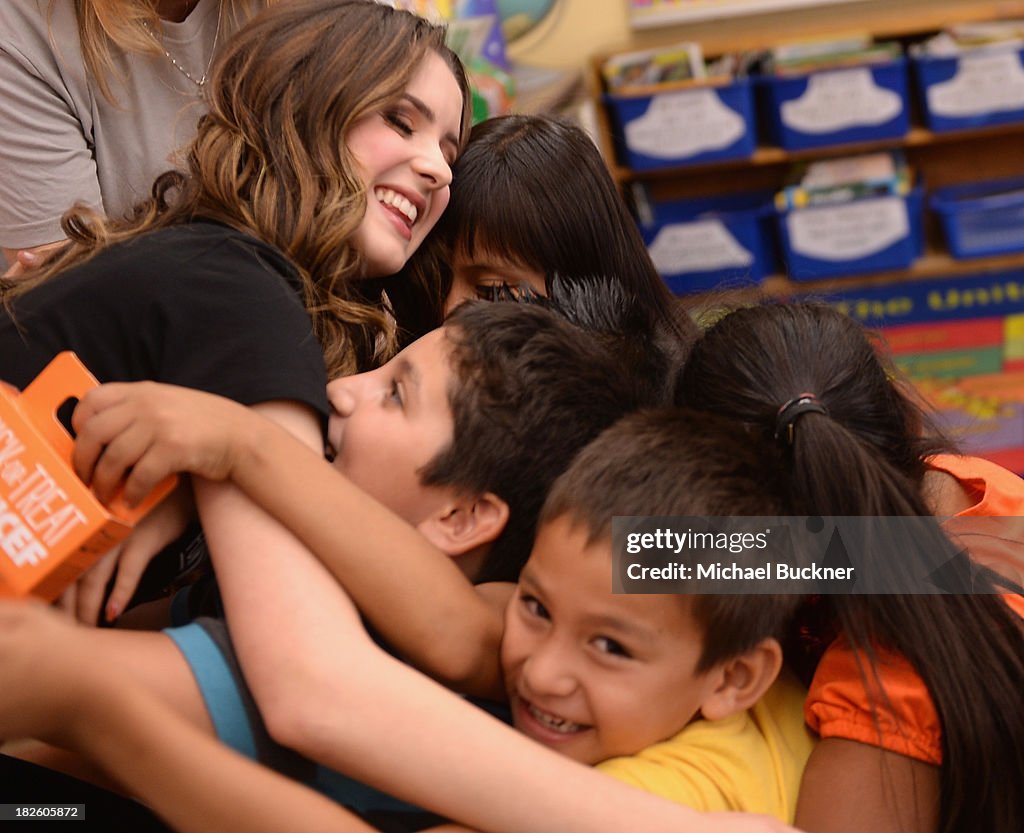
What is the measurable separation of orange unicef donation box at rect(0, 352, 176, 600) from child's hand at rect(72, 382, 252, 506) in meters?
0.02

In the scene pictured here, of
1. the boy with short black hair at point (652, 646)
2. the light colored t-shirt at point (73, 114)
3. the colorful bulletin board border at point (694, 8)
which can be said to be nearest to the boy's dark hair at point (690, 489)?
the boy with short black hair at point (652, 646)

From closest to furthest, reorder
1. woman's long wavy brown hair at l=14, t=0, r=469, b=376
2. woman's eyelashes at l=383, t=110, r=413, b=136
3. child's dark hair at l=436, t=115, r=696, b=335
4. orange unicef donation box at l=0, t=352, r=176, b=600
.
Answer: orange unicef donation box at l=0, t=352, r=176, b=600, woman's long wavy brown hair at l=14, t=0, r=469, b=376, woman's eyelashes at l=383, t=110, r=413, b=136, child's dark hair at l=436, t=115, r=696, b=335

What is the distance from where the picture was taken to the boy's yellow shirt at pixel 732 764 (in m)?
0.94

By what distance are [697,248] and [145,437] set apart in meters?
2.60

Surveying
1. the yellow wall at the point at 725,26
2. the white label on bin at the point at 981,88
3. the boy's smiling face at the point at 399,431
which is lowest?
the white label on bin at the point at 981,88

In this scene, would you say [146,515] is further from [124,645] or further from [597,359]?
[597,359]

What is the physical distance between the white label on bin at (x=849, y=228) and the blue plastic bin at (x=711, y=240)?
11 cm

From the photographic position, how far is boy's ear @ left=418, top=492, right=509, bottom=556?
3.67 ft

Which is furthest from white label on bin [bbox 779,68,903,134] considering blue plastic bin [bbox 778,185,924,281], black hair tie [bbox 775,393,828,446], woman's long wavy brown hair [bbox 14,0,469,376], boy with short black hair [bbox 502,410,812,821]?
boy with short black hair [bbox 502,410,812,821]

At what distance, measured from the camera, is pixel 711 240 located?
3283 mm

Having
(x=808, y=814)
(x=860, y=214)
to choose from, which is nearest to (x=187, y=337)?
(x=808, y=814)

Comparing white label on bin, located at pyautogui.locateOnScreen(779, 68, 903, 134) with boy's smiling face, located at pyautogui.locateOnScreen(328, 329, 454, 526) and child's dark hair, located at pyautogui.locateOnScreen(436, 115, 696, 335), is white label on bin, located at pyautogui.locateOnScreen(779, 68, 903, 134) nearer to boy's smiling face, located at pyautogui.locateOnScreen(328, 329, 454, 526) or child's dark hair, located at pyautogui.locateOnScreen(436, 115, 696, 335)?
child's dark hair, located at pyautogui.locateOnScreen(436, 115, 696, 335)

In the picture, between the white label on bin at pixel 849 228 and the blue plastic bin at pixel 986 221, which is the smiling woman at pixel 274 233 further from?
the blue plastic bin at pixel 986 221

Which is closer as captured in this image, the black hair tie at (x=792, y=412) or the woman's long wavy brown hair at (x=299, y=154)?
the black hair tie at (x=792, y=412)
